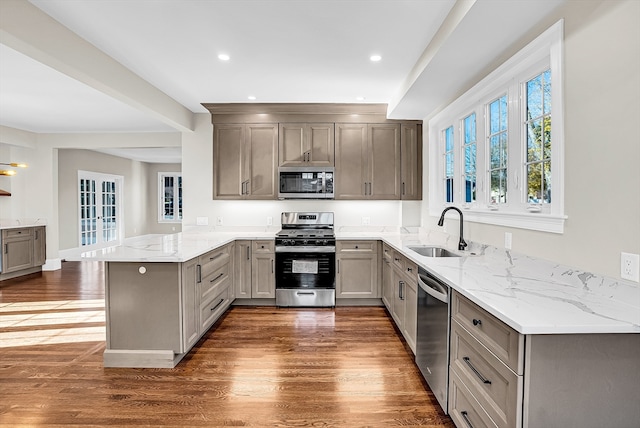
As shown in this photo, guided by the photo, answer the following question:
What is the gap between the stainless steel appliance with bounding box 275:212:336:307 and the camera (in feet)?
13.4

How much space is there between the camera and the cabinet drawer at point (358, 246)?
4.14m

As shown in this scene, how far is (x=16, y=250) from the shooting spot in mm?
5676

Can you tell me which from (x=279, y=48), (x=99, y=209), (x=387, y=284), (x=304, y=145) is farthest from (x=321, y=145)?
(x=99, y=209)

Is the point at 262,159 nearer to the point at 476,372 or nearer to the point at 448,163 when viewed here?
the point at 448,163

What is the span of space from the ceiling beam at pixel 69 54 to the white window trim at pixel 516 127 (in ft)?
10.4

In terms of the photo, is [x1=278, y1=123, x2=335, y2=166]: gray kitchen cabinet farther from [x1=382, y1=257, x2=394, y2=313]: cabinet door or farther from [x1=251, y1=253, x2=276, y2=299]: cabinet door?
[x1=382, y1=257, x2=394, y2=313]: cabinet door

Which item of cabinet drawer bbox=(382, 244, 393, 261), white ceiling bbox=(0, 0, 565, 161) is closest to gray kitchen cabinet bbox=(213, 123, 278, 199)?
white ceiling bbox=(0, 0, 565, 161)

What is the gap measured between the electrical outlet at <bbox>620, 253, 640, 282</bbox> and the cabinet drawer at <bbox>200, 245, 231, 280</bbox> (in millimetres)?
2830

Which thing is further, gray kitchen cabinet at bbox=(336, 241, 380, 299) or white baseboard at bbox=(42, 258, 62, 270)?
white baseboard at bbox=(42, 258, 62, 270)

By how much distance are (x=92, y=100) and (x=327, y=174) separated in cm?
312

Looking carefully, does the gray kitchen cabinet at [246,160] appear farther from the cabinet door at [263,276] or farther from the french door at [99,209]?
the french door at [99,209]

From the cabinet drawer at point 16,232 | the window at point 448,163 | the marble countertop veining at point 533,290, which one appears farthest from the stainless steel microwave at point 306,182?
the cabinet drawer at point 16,232

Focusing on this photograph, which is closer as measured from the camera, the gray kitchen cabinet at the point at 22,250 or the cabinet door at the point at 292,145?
the cabinet door at the point at 292,145

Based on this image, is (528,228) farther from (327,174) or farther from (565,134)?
(327,174)
